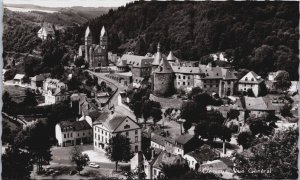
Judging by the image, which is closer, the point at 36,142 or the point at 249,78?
the point at 36,142

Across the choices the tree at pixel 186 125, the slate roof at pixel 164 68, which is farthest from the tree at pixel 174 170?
the slate roof at pixel 164 68

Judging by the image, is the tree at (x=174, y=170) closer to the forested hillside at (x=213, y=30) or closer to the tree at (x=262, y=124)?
the tree at (x=262, y=124)

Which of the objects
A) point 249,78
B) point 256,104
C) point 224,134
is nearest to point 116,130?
point 224,134

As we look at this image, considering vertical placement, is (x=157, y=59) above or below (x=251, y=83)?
above

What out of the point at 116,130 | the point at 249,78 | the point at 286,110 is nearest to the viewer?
the point at 116,130

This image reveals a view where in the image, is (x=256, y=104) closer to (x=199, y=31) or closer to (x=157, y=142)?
(x=157, y=142)
